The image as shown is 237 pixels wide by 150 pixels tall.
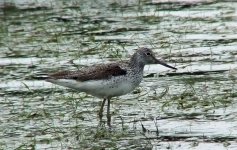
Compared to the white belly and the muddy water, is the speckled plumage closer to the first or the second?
the white belly

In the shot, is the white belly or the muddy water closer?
the muddy water

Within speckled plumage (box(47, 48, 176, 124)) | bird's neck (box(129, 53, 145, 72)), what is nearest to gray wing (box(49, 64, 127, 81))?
speckled plumage (box(47, 48, 176, 124))

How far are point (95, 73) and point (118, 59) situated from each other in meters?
3.04

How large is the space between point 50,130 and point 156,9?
26.9ft

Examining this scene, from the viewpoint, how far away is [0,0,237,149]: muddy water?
33.3 ft

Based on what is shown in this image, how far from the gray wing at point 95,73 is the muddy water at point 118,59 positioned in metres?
0.49

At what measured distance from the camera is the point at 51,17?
18359mm

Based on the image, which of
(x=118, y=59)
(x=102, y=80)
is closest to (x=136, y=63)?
(x=102, y=80)

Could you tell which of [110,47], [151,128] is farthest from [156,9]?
[151,128]

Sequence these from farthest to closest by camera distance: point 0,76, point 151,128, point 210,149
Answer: point 0,76, point 151,128, point 210,149

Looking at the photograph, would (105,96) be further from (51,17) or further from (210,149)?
(51,17)

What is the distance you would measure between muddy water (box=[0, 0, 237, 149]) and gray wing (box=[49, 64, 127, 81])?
0.49 meters

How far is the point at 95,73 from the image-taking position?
36.5ft

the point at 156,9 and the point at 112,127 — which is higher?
the point at 156,9
